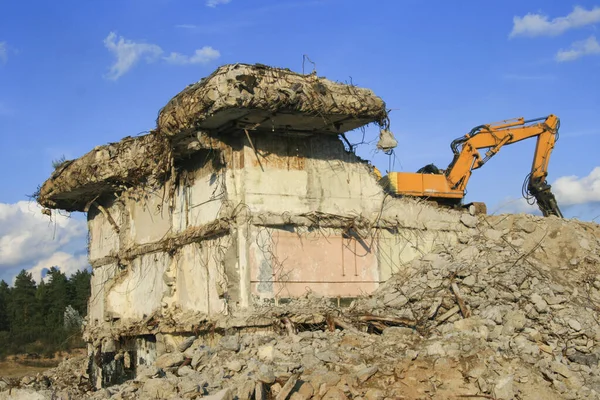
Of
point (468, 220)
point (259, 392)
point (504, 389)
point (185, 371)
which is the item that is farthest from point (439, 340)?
point (468, 220)

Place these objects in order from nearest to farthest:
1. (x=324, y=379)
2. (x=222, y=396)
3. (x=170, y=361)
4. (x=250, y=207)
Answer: (x=222, y=396), (x=324, y=379), (x=170, y=361), (x=250, y=207)

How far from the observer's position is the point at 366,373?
9.46 meters

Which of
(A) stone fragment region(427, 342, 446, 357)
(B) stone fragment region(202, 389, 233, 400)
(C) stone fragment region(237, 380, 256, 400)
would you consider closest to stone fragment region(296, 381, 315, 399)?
(C) stone fragment region(237, 380, 256, 400)

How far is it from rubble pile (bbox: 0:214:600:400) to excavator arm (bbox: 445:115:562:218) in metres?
2.28

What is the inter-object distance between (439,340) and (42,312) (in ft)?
126

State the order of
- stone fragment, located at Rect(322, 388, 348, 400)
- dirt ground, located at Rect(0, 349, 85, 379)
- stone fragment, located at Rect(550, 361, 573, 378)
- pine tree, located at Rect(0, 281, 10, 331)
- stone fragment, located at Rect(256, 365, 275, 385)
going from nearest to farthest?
stone fragment, located at Rect(322, 388, 348, 400) → stone fragment, located at Rect(256, 365, 275, 385) → stone fragment, located at Rect(550, 361, 573, 378) → dirt ground, located at Rect(0, 349, 85, 379) → pine tree, located at Rect(0, 281, 10, 331)

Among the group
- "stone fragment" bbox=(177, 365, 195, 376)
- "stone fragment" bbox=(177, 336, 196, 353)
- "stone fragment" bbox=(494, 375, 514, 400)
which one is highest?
"stone fragment" bbox=(177, 336, 196, 353)

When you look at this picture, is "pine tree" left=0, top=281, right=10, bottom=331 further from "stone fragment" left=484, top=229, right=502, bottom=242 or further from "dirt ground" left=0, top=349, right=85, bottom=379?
"stone fragment" left=484, top=229, right=502, bottom=242

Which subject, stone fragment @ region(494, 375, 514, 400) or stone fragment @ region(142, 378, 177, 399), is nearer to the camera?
stone fragment @ region(142, 378, 177, 399)

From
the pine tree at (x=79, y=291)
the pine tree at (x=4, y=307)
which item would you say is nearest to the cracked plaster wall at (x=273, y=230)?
the pine tree at (x=79, y=291)

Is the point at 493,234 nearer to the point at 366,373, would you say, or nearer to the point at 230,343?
the point at 366,373

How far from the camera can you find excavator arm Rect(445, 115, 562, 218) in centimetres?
1609

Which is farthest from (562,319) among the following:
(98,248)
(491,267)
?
(98,248)

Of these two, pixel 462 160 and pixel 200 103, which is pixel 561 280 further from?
pixel 200 103
